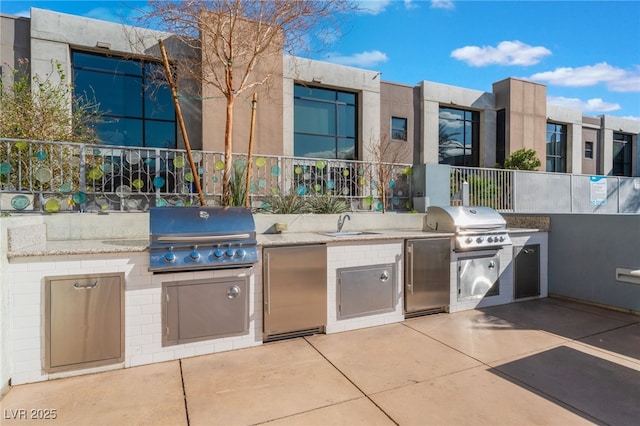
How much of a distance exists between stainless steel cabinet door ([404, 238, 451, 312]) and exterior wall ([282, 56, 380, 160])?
632 centimetres

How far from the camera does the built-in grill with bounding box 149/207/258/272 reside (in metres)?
3.03

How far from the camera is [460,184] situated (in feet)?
26.7

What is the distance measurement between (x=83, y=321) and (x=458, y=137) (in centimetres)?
1339

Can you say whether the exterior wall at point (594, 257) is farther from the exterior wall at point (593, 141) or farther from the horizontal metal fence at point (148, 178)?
the exterior wall at point (593, 141)

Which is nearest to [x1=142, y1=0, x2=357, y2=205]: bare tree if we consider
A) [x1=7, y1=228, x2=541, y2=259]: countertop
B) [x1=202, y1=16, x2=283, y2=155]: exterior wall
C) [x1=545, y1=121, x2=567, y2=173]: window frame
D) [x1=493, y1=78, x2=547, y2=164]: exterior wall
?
[x1=7, y1=228, x2=541, y2=259]: countertop

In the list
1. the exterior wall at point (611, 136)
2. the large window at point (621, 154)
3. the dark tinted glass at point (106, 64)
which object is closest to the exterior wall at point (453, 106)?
the exterior wall at point (611, 136)

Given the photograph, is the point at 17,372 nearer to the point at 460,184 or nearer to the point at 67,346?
the point at 67,346

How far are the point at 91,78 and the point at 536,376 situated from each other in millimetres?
10686

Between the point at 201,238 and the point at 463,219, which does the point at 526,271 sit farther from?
the point at 201,238

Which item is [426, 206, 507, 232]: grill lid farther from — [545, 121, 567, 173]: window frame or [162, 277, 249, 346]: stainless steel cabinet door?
[545, 121, 567, 173]: window frame

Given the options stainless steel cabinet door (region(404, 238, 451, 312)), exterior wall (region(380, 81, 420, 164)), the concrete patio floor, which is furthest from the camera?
exterior wall (region(380, 81, 420, 164))

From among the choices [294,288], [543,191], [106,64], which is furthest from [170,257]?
[543,191]

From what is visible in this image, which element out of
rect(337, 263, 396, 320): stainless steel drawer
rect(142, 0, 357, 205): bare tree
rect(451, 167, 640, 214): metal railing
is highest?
rect(142, 0, 357, 205): bare tree

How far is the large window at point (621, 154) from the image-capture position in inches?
670
